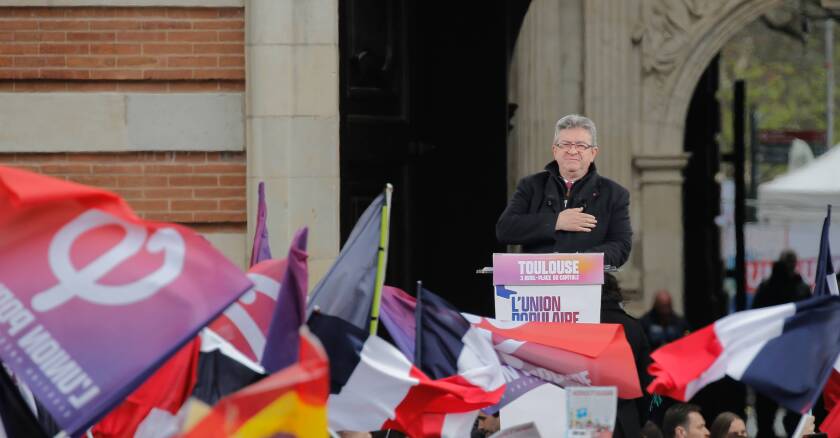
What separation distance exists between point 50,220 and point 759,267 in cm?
2009

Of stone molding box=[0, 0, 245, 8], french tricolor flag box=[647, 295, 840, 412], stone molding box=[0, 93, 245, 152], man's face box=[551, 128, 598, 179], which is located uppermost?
stone molding box=[0, 0, 245, 8]

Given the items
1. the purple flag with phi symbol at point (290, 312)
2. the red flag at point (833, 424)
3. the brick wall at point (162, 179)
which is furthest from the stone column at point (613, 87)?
the purple flag with phi symbol at point (290, 312)

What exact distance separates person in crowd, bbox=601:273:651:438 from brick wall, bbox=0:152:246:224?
9.11 feet

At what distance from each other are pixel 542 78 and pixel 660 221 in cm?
202

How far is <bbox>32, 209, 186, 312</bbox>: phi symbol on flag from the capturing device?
228 inches

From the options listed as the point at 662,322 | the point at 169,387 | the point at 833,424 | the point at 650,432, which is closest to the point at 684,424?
the point at 650,432

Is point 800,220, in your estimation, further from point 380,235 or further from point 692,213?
point 380,235

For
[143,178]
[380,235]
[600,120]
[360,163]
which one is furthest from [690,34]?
[380,235]

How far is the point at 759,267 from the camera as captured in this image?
82.9 feet

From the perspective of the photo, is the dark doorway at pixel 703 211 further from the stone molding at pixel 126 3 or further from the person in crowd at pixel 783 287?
the stone molding at pixel 126 3

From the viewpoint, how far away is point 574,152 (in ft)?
27.3

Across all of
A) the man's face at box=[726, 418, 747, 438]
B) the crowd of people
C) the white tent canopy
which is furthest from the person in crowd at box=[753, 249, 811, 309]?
the crowd of people

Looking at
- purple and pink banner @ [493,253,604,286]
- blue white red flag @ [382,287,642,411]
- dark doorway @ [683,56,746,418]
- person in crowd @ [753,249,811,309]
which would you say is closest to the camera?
blue white red flag @ [382,287,642,411]

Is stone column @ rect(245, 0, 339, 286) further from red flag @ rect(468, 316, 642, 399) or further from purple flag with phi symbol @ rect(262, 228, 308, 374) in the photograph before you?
purple flag with phi symbol @ rect(262, 228, 308, 374)
